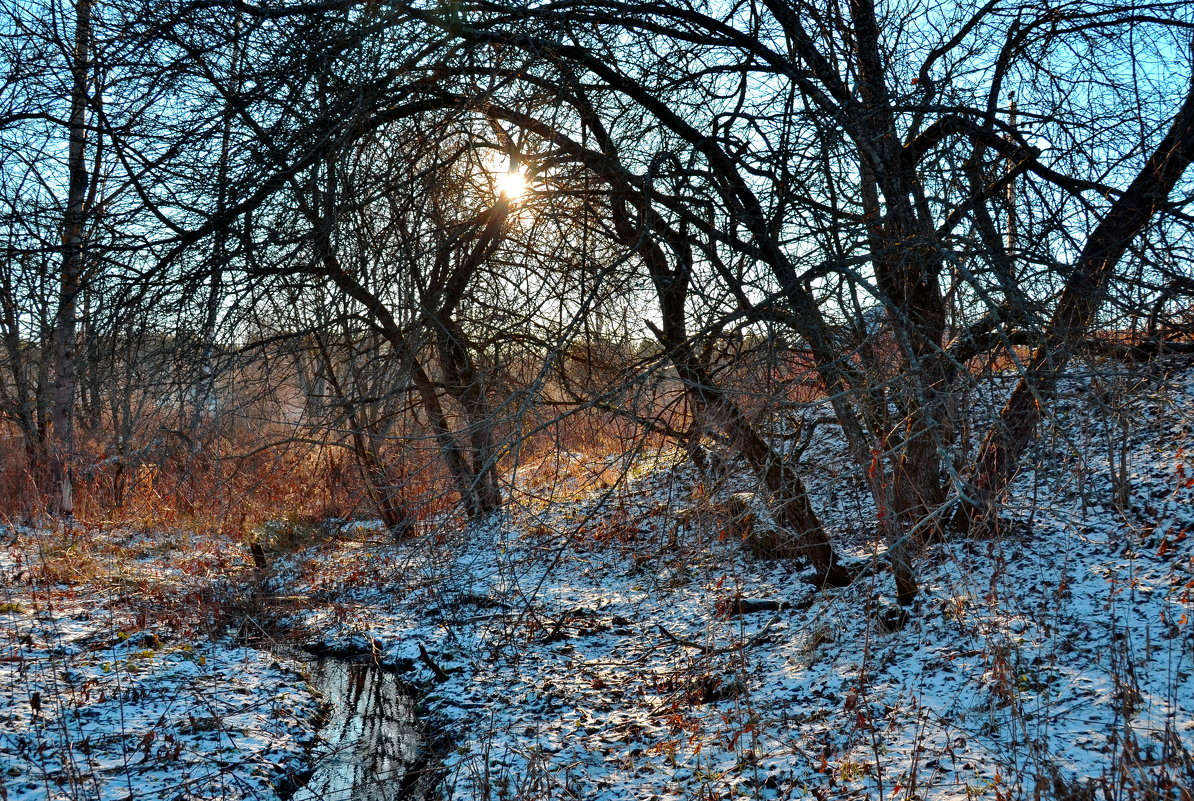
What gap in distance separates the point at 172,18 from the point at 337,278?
1472 millimetres

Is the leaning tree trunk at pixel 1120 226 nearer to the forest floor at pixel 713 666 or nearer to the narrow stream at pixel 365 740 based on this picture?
the forest floor at pixel 713 666

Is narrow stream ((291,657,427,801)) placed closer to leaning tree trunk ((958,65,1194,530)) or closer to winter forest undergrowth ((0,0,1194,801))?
winter forest undergrowth ((0,0,1194,801))

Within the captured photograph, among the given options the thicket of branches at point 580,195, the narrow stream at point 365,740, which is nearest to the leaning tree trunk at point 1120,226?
the thicket of branches at point 580,195

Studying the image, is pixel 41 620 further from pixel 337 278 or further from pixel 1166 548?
pixel 1166 548

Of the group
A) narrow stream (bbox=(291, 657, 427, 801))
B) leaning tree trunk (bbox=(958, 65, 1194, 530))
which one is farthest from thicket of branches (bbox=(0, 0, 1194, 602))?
narrow stream (bbox=(291, 657, 427, 801))

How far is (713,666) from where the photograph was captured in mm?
5418

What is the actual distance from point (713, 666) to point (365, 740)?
232cm

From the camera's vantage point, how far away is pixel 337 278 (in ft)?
14.3

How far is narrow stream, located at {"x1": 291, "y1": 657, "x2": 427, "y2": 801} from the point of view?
4453mm

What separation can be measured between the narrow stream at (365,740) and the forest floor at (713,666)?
6.5 inches

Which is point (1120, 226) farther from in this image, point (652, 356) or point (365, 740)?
point (365, 740)

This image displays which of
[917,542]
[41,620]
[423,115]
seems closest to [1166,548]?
[917,542]

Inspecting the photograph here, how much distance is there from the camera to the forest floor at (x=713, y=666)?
12.8 feet

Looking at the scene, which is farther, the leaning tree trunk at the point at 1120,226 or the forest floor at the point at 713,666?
the leaning tree trunk at the point at 1120,226
